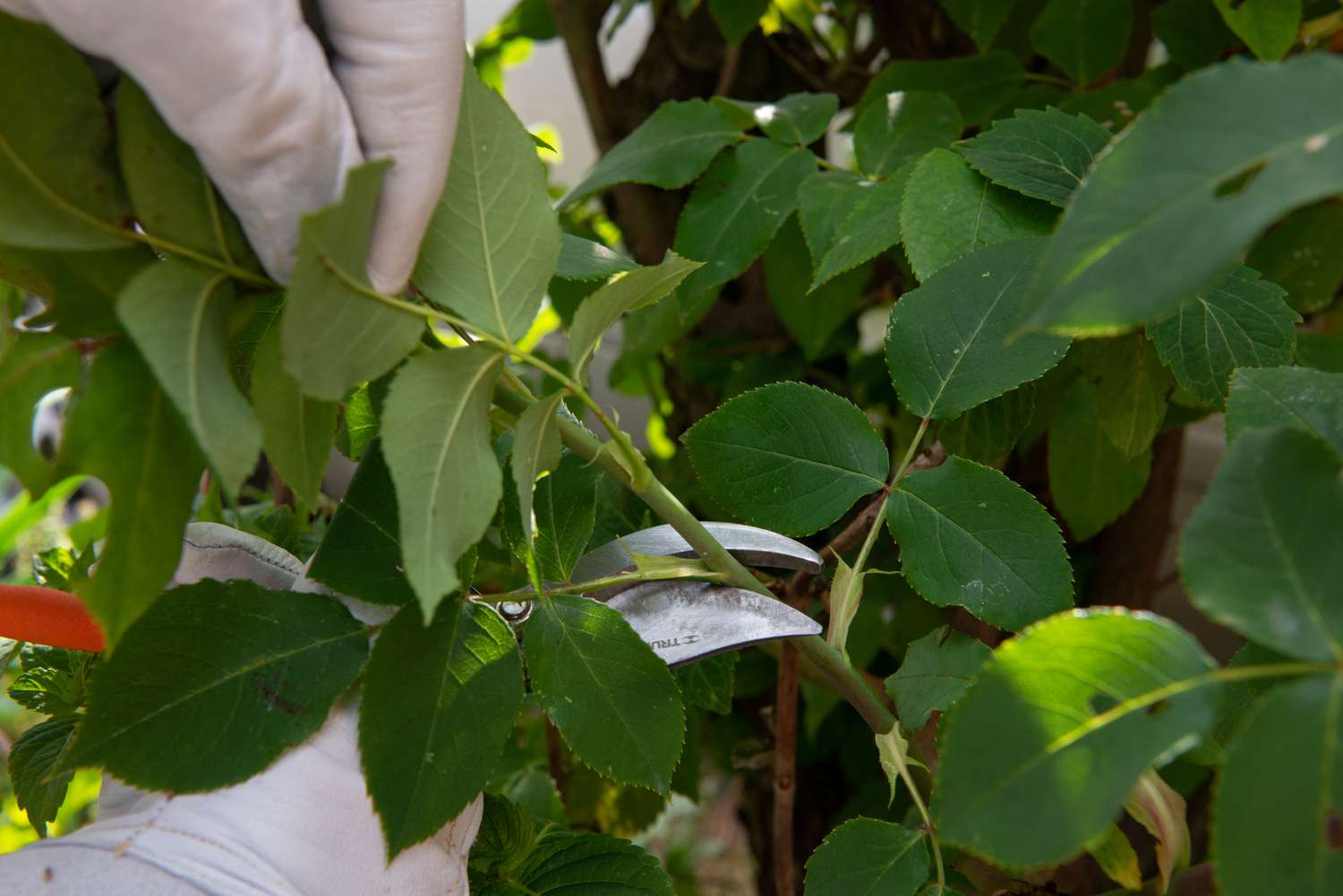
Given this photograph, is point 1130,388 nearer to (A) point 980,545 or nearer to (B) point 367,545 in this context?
(A) point 980,545

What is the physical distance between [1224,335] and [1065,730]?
176 millimetres

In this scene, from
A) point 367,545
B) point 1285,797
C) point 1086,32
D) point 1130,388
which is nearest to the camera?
point 1285,797

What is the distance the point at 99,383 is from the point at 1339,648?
0.74 ft

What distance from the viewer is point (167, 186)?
22 centimetres

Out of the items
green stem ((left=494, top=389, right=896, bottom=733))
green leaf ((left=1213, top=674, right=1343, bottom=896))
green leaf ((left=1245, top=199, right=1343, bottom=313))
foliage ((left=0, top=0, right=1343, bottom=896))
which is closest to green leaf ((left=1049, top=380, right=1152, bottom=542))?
foliage ((left=0, top=0, right=1343, bottom=896))

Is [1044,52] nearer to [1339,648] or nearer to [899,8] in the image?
[899,8]

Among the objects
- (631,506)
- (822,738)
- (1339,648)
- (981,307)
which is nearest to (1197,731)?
(1339,648)

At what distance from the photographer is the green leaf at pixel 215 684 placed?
253 mm

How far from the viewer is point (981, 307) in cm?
32

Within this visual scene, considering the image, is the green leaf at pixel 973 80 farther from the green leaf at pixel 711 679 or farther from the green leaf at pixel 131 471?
the green leaf at pixel 131 471

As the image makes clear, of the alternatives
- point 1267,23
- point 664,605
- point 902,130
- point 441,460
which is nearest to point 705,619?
point 664,605

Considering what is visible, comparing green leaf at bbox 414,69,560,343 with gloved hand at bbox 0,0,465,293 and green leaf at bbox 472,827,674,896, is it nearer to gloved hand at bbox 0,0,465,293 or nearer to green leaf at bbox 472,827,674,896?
gloved hand at bbox 0,0,465,293

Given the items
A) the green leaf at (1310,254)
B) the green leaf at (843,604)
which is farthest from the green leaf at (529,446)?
the green leaf at (1310,254)

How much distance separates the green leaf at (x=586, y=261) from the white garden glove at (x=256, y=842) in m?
0.11
